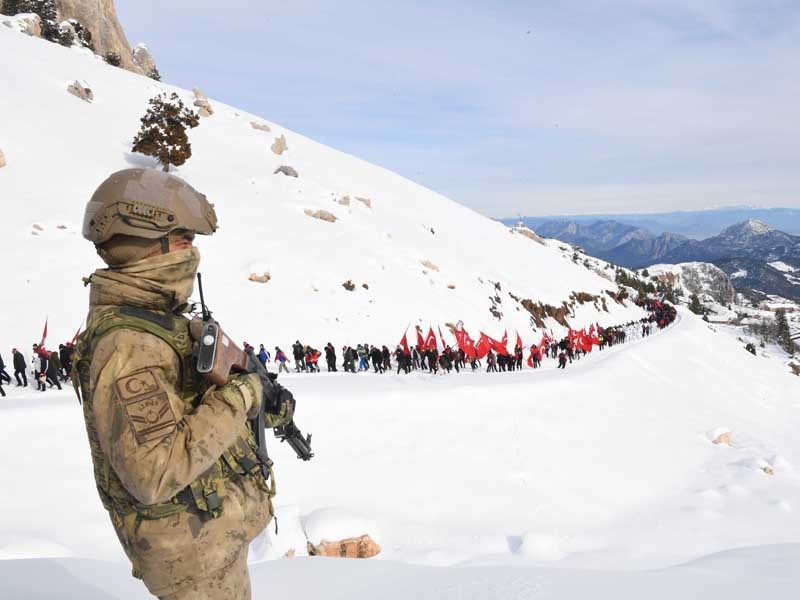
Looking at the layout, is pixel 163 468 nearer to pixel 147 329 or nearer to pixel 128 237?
pixel 147 329

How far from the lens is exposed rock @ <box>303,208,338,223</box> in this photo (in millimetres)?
35938

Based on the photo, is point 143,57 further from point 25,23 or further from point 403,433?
point 403,433

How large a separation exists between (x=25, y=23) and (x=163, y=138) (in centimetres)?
3094

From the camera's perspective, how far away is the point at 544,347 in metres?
33.5

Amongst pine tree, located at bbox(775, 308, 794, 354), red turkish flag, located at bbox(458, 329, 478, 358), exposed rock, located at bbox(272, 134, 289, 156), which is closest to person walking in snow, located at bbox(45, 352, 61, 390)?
red turkish flag, located at bbox(458, 329, 478, 358)

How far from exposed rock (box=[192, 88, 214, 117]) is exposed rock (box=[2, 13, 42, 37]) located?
1550 cm

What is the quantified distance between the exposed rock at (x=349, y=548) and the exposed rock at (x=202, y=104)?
167 ft

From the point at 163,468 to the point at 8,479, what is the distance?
9598mm

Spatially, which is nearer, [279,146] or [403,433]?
[403,433]

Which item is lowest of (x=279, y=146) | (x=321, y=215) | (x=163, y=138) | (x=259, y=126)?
(x=321, y=215)

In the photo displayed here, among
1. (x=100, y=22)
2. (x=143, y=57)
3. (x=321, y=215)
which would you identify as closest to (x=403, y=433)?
(x=321, y=215)

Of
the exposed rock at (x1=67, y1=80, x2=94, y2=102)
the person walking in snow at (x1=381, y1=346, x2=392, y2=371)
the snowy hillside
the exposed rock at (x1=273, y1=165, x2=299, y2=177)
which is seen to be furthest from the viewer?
the exposed rock at (x1=273, y1=165, x2=299, y2=177)

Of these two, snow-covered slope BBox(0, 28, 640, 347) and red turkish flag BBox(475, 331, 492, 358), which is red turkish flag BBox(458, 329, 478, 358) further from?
snow-covered slope BBox(0, 28, 640, 347)

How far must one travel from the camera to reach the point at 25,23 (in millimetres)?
49125
